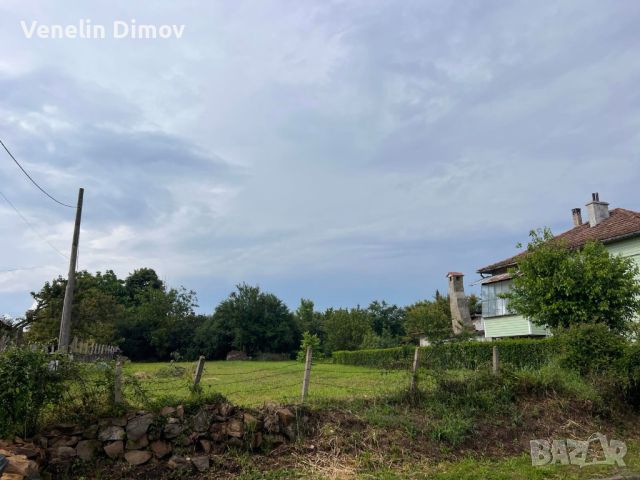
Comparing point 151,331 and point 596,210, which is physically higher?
point 596,210

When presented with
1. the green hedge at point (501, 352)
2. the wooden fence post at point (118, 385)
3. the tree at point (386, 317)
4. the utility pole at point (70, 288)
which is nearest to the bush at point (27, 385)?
the wooden fence post at point (118, 385)

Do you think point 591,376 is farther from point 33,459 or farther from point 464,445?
point 33,459

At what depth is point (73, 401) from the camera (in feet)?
22.9

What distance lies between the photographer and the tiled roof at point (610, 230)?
2300 cm

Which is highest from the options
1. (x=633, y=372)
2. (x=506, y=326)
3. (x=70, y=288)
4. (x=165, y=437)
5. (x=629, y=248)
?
(x=629, y=248)

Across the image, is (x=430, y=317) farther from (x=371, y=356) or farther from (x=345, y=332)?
(x=371, y=356)

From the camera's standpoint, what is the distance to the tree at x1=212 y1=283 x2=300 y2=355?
46.1 metres

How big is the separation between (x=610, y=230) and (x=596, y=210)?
2.64 meters

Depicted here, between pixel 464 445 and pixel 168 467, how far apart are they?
197 inches

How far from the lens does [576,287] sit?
1602cm

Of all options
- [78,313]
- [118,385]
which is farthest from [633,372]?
[78,313]

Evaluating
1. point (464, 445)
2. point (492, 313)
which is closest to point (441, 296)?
point (492, 313)

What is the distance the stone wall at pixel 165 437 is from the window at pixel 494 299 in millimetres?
24296

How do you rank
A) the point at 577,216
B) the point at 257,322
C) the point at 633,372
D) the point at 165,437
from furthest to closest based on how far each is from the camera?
the point at 257,322 < the point at 577,216 < the point at 633,372 < the point at 165,437
